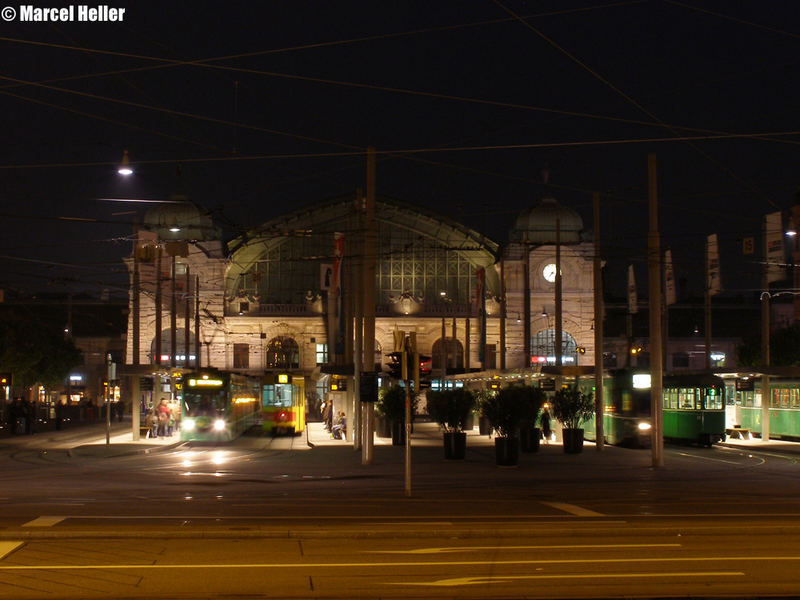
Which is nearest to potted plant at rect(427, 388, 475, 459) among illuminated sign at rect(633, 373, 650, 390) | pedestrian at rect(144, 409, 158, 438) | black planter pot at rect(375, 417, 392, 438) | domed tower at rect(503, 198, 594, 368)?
illuminated sign at rect(633, 373, 650, 390)

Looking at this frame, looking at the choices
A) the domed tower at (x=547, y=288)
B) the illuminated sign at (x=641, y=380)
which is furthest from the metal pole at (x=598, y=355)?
the domed tower at (x=547, y=288)

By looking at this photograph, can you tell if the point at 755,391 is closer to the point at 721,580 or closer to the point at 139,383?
the point at 139,383

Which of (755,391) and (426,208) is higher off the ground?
(426,208)

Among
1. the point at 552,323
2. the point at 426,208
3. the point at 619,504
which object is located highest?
the point at 426,208

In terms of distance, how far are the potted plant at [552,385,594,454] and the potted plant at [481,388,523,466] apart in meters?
5.20

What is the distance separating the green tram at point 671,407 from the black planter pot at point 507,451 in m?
10.4

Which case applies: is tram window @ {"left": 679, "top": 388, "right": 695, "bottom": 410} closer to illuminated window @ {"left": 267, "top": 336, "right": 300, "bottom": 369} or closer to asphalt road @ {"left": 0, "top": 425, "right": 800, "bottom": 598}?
asphalt road @ {"left": 0, "top": 425, "right": 800, "bottom": 598}

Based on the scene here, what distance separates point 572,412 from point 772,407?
43.4ft

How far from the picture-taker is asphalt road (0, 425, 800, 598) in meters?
11.0

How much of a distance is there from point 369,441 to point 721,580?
19203mm

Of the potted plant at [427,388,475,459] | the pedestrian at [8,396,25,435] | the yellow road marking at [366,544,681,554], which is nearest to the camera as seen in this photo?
the yellow road marking at [366,544,681,554]

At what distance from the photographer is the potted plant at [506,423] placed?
98.9 ft

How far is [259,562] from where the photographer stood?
12.3m

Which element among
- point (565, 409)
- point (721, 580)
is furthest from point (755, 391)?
point (721, 580)
